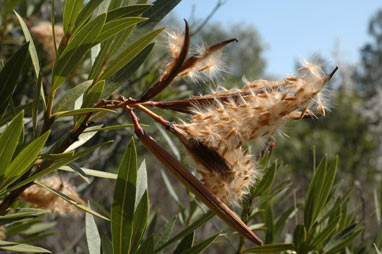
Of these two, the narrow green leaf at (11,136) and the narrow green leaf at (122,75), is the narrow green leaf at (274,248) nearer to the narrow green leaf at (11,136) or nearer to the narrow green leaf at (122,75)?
the narrow green leaf at (122,75)

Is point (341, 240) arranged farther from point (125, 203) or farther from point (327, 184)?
point (125, 203)

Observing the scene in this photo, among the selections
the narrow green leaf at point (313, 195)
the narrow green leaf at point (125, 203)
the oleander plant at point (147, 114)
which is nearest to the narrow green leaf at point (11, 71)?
the oleander plant at point (147, 114)

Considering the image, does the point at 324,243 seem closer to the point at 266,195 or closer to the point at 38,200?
the point at 266,195

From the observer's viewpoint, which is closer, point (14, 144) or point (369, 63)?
point (14, 144)

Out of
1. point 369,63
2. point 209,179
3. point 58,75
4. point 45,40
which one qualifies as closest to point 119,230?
point 209,179

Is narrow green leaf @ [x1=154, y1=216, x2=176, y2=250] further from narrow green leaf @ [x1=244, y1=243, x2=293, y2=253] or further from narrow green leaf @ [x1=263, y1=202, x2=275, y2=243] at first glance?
narrow green leaf @ [x1=263, y1=202, x2=275, y2=243]

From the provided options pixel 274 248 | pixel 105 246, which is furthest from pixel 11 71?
pixel 274 248
